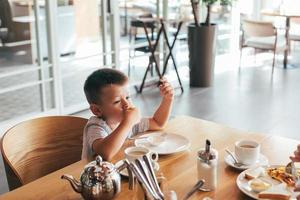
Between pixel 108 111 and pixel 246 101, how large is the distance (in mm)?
3562

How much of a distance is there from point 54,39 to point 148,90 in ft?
5.11

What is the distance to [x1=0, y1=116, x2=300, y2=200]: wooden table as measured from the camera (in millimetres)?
1476

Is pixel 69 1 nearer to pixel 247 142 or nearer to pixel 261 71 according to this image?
pixel 261 71

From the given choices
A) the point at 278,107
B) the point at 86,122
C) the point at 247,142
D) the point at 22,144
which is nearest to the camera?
the point at 247,142

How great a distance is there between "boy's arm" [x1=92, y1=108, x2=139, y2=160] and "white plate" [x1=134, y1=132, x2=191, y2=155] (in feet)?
0.46

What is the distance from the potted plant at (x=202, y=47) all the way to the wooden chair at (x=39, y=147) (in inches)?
147

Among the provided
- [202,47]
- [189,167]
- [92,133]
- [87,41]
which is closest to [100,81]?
[92,133]

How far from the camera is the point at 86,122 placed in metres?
2.03

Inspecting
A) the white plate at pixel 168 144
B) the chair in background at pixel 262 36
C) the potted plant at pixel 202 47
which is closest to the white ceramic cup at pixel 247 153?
the white plate at pixel 168 144

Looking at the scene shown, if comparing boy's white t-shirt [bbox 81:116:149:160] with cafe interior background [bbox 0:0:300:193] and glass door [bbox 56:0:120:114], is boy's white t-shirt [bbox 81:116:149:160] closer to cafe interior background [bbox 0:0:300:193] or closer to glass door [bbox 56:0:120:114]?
cafe interior background [bbox 0:0:300:193]

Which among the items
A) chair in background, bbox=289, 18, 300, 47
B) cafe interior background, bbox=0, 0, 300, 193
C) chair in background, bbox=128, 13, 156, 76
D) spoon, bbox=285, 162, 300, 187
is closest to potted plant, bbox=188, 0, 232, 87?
cafe interior background, bbox=0, 0, 300, 193

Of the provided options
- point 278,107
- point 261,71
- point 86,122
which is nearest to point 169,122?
point 86,122

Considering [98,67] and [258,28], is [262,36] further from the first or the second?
[98,67]

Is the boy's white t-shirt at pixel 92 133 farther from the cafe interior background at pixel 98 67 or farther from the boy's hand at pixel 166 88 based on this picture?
the cafe interior background at pixel 98 67
